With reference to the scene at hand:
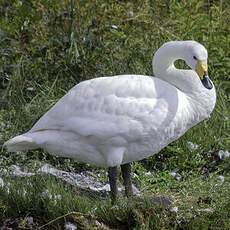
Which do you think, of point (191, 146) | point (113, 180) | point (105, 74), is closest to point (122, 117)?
point (113, 180)

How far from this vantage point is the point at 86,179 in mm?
7309

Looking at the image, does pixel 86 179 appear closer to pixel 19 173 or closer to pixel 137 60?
pixel 19 173

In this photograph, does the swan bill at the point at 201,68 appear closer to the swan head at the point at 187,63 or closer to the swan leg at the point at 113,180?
the swan head at the point at 187,63

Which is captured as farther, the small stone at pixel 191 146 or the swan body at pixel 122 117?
the small stone at pixel 191 146

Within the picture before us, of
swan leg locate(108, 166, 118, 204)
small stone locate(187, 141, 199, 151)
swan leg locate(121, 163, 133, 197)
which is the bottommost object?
small stone locate(187, 141, 199, 151)

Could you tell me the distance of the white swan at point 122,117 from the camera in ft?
20.2

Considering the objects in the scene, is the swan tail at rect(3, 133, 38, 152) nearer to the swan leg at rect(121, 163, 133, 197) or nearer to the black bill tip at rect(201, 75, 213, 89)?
the swan leg at rect(121, 163, 133, 197)

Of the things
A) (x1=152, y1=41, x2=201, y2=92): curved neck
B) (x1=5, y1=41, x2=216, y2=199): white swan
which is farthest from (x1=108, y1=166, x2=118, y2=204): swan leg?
(x1=152, y1=41, x2=201, y2=92): curved neck

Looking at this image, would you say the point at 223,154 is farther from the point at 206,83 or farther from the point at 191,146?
the point at 206,83

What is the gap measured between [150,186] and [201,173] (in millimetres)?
510

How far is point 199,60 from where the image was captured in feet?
21.1

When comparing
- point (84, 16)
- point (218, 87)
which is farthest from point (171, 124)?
point (84, 16)

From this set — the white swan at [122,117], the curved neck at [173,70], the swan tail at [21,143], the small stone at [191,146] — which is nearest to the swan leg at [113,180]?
the white swan at [122,117]

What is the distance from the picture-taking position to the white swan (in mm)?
6160
